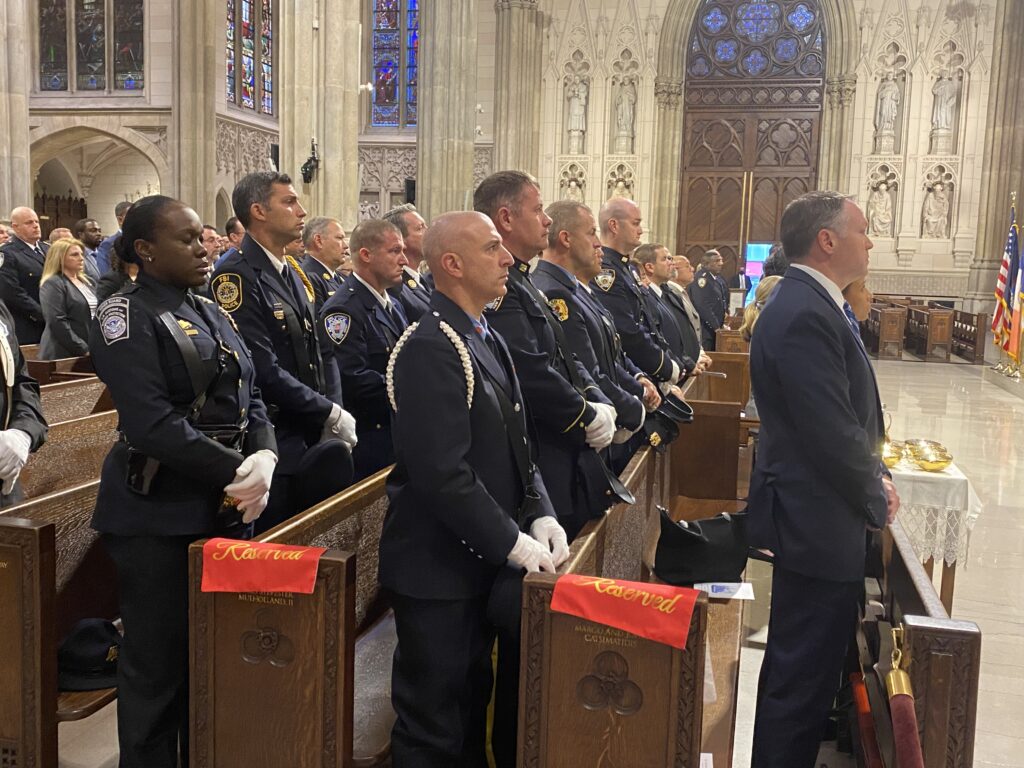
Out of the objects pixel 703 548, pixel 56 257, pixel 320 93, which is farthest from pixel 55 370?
pixel 320 93

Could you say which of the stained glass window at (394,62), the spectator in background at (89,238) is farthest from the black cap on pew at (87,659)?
the stained glass window at (394,62)

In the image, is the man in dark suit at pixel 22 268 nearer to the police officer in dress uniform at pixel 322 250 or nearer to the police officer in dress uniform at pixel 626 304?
the police officer in dress uniform at pixel 322 250

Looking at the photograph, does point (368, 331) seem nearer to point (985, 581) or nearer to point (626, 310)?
point (626, 310)

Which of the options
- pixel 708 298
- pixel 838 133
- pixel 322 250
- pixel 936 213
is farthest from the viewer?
pixel 838 133

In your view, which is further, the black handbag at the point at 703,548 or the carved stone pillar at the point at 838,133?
the carved stone pillar at the point at 838,133

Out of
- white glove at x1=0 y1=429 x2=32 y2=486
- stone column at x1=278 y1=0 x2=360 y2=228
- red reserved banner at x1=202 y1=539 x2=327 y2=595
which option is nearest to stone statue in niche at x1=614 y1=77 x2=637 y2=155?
stone column at x1=278 y1=0 x2=360 y2=228

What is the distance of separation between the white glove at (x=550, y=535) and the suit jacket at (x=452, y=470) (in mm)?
38

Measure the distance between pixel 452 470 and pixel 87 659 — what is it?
131cm

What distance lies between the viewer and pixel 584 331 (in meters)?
3.64

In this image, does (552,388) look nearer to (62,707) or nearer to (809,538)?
(809,538)

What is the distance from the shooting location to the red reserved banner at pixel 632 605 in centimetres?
197

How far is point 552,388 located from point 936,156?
1849 cm

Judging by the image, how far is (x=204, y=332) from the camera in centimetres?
251

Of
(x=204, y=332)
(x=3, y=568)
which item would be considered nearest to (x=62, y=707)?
(x=3, y=568)
